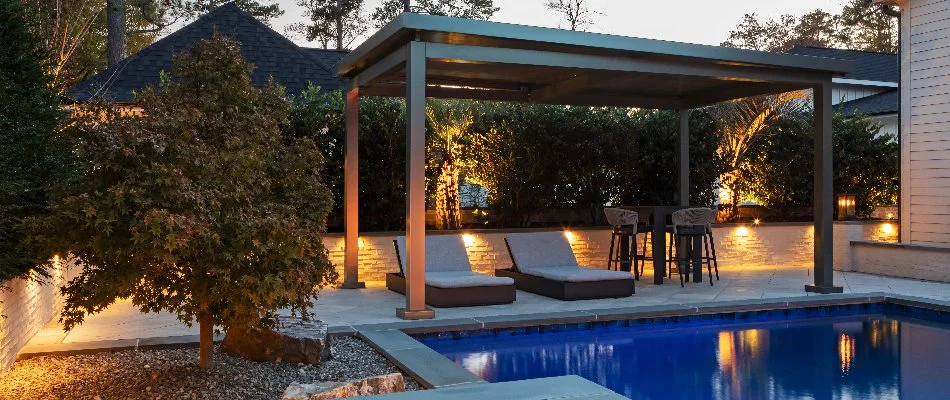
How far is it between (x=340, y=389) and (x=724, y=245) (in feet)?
33.2

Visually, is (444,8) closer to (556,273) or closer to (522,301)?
(556,273)

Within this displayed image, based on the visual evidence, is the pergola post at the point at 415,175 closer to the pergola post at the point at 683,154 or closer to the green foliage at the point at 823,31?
the pergola post at the point at 683,154

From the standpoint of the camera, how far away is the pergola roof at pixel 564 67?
8.05 metres

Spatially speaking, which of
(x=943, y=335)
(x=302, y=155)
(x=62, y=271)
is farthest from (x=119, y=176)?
(x=943, y=335)

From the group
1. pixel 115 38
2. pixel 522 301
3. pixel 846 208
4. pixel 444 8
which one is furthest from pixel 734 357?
pixel 444 8

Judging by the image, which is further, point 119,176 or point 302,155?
point 302,155

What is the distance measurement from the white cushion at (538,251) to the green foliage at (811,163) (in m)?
5.71

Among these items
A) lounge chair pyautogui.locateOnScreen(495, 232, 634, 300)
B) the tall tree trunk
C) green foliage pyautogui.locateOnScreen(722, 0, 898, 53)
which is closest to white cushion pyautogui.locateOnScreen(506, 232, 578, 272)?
lounge chair pyautogui.locateOnScreen(495, 232, 634, 300)

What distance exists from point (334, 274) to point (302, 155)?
91 cm

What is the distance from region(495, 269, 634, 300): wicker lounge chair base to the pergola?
1.98 meters

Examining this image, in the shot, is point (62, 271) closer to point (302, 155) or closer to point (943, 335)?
point (302, 155)

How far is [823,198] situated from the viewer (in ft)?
33.1

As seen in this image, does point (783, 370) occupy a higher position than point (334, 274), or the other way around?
point (334, 274)

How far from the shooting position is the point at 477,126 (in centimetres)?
1273
